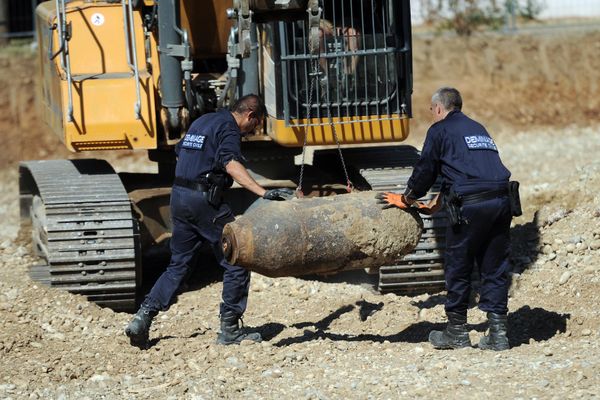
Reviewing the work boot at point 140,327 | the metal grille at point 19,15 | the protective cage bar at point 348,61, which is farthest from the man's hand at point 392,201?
the metal grille at point 19,15

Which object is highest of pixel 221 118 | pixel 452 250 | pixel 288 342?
pixel 221 118

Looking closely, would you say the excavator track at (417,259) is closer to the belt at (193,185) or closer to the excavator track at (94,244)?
the belt at (193,185)

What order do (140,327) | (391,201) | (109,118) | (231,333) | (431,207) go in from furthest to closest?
(109,118) < (231,333) < (140,327) < (431,207) < (391,201)

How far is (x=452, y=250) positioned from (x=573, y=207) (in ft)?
12.2

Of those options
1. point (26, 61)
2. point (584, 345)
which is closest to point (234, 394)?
point (584, 345)

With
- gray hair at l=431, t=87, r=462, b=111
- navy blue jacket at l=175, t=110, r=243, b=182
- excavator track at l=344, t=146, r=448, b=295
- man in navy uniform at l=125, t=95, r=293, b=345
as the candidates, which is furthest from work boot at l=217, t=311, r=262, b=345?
gray hair at l=431, t=87, r=462, b=111

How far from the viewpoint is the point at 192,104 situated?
9.61 m

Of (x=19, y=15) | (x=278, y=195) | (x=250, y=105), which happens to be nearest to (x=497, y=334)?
(x=278, y=195)

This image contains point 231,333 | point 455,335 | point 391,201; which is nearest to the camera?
point 391,201

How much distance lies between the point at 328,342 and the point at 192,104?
2.37 metres

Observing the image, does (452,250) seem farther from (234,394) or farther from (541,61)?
(541,61)

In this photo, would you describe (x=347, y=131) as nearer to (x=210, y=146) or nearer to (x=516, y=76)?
(x=210, y=146)

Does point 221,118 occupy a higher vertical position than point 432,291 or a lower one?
higher

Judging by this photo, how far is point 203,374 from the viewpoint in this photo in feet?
25.3
